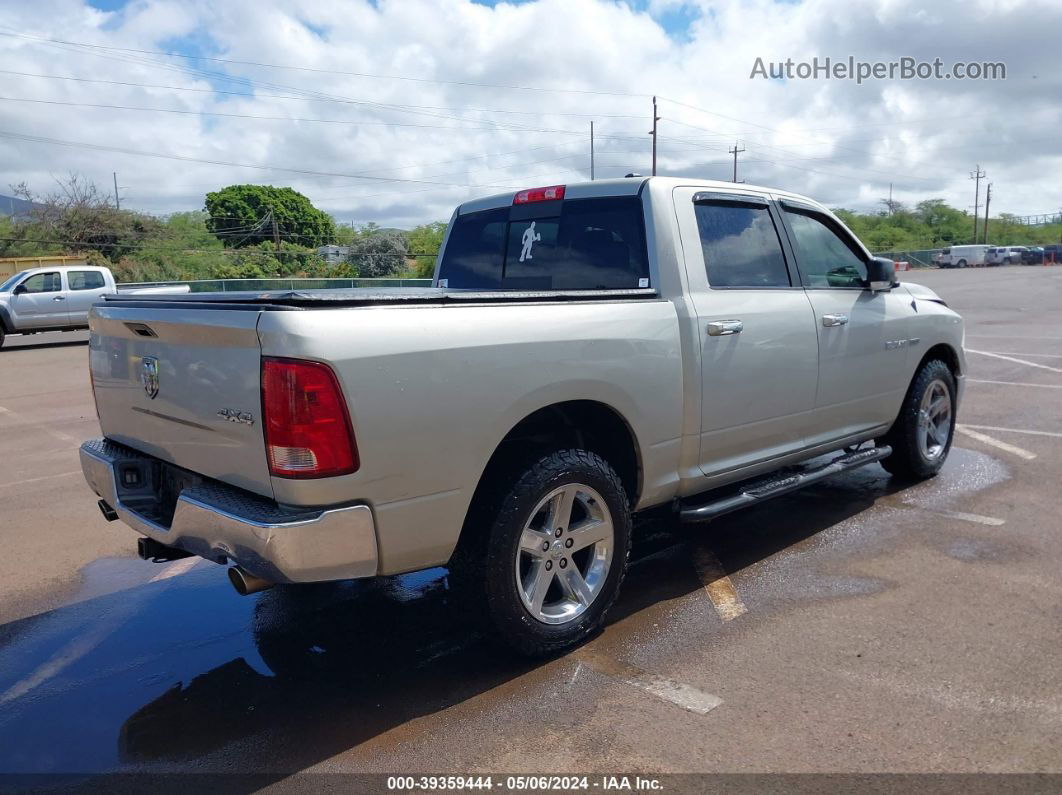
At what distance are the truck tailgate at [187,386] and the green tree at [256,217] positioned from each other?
73.5 metres

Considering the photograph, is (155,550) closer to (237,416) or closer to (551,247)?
(237,416)

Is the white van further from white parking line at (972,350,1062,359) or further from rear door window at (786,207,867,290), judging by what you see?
rear door window at (786,207,867,290)

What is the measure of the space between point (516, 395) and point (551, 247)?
1562 mm

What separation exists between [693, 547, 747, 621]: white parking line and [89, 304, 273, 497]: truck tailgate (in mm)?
2270

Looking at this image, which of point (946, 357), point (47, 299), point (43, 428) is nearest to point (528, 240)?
point (946, 357)

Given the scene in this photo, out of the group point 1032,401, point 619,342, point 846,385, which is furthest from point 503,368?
point 1032,401

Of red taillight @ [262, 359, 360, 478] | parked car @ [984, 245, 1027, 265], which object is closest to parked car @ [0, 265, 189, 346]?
red taillight @ [262, 359, 360, 478]

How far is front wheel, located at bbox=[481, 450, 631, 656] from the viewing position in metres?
3.29

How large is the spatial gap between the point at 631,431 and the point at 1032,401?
288 inches

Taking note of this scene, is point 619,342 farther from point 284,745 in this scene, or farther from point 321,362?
point 284,745

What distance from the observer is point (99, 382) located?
3.88 metres

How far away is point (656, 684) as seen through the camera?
11.0ft

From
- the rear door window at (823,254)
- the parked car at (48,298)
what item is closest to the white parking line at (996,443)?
the rear door window at (823,254)

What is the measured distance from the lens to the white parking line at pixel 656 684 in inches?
126
